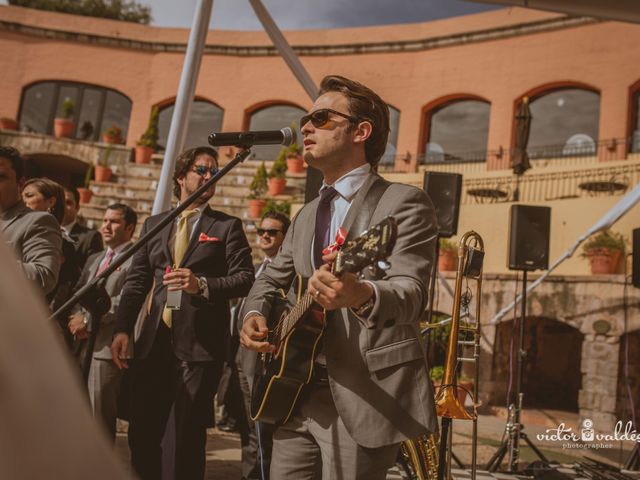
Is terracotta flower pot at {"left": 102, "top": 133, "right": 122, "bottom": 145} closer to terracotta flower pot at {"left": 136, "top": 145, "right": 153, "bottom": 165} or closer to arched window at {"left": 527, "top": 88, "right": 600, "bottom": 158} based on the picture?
terracotta flower pot at {"left": 136, "top": 145, "right": 153, "bottom": 165}

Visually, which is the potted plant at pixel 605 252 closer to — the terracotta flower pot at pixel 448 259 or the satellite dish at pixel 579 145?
the terracotta flower pot at pixel 448 259

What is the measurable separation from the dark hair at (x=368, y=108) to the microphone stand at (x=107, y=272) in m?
0.58

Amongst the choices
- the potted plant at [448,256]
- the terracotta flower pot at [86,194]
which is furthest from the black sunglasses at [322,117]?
the terracotta flower pot at [86,194]

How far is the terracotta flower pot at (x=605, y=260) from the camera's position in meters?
10.9

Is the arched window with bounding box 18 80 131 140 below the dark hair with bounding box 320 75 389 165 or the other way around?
the other way around

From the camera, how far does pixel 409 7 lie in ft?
68.8

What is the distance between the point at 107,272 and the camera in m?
2.90

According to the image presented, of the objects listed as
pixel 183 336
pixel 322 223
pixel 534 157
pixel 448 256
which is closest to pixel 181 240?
pixel 183 336

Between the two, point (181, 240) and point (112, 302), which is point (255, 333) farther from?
point (112, 302)

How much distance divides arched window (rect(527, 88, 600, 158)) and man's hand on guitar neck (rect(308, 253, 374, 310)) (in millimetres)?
16424

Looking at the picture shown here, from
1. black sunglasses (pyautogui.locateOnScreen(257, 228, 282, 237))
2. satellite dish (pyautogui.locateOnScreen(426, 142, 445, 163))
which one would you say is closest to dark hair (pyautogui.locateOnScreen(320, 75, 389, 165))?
black sunglasses (pyautogui.locateOnScreen(257, 228, 282, 237))


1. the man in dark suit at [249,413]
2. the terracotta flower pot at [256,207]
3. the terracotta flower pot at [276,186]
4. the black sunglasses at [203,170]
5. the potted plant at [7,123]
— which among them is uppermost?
the potted plant at [7,123]

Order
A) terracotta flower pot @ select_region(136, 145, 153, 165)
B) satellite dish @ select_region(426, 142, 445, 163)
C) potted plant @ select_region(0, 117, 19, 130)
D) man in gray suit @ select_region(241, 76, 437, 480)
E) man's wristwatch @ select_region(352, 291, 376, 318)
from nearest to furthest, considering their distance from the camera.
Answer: man's wristwatch @ select_region(352, 291, 376, 318)
man in gray suit @ select_region(241, 76, 437, 480)
terracotta flower pot @ select_region(136, 145, 153, 165)
satellite dish @ select_region(426, 142, 445, 163)
potted plant @ select_region(0, 117, 19, 130)

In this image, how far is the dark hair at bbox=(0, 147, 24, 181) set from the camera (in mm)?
3650
